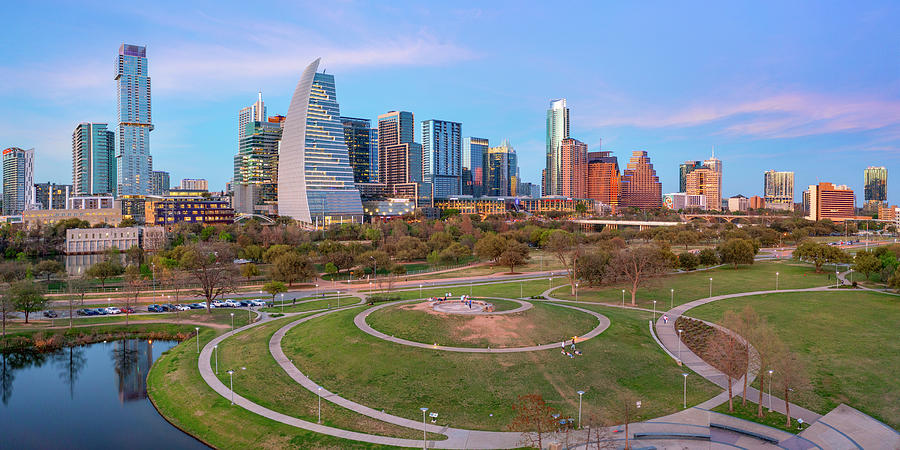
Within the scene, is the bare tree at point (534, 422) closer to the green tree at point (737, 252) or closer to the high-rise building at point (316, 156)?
the green tree at point (737, 252)

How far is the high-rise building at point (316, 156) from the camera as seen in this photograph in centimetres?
18475

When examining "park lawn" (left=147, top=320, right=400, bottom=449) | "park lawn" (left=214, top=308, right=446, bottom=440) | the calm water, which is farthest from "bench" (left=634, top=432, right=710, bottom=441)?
the calm water

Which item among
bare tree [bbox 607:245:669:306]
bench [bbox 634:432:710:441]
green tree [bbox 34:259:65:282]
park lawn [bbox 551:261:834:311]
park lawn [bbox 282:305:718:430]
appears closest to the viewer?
bench [bbox 634:432:710:441]

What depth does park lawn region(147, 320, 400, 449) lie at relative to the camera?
3297 cm

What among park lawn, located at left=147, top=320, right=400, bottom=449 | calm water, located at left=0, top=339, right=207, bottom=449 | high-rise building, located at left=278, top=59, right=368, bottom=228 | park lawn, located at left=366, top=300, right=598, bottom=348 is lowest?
calm water, located at left=0, top=339, right=207, bottom=449

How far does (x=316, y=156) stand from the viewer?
7362 inches

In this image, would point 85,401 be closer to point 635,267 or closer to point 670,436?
point 670,436

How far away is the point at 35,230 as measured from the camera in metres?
149

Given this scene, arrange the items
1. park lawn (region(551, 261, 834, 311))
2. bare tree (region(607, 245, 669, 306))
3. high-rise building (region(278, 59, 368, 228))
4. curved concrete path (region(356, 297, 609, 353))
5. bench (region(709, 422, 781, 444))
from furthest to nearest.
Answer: high-rise building (region(278, 59, 368, 228))
park lawn (region(551, 261, 834, 311))
bare tree (region(607, 245, 669, 306))
curved concrete path (region(356, 297, 609, 353))
bench (region(709, 422, 781, 444))

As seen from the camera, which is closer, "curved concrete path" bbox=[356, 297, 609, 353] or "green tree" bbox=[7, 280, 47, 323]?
"curved concrete path" bbox=[356, 297, 609, 353]

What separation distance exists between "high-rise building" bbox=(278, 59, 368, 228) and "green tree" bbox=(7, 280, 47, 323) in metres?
124

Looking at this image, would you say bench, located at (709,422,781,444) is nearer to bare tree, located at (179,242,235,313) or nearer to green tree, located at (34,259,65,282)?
bare tree, located at (179,242,235,313)

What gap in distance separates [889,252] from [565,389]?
87.1 m

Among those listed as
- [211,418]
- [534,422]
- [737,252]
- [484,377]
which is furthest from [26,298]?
[737,252]
